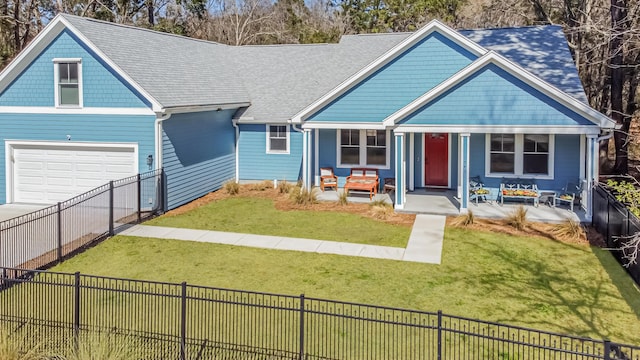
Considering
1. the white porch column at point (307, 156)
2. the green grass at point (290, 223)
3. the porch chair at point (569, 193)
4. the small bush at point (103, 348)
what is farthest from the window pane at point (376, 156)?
the small bush at point (103, 348)

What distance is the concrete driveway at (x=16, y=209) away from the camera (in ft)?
56.9

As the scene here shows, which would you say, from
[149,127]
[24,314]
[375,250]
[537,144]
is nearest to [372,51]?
[537,144]

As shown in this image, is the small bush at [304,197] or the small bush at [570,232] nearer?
the small bush at [570,232]

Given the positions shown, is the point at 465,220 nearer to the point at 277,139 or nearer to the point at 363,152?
the point at 363,152

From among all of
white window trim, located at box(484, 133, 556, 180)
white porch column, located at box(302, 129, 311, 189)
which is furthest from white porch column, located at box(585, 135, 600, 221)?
white porch column, located at box(302, 129, 311, 189)

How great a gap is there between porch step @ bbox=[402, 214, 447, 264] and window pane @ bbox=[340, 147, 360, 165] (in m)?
4.99

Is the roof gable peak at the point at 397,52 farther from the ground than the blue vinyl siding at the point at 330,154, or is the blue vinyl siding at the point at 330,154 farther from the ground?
the roof gable peak at the point at 397,52

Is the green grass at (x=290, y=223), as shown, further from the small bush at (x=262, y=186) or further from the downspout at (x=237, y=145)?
the downspout at (x=237, y=145)

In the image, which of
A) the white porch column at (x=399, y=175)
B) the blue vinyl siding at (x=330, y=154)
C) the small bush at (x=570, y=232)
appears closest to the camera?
the small bush at (x=570, y=232)

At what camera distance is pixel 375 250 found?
43.7ft

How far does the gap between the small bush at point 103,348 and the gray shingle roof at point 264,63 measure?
10.5 meters

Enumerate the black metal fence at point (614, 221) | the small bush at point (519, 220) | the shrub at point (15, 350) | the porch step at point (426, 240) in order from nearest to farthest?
the shrub at point (15, 350), the black metal fence at point (614, 221), the porch step at point (426, 240), the small bush at point (519, 220)

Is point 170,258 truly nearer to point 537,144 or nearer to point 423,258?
point 423,258

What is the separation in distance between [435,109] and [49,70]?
1352 cm
